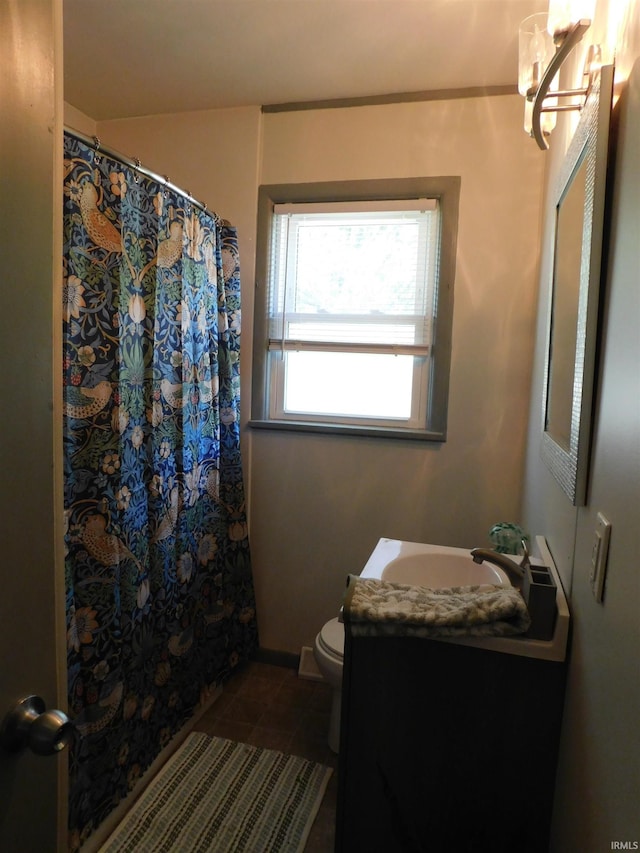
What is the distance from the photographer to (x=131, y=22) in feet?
5.68

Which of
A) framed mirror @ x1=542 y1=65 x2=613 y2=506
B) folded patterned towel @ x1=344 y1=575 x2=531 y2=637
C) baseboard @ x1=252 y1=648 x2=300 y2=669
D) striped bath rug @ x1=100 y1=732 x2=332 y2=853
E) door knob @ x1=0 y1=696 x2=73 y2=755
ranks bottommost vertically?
striped bath rug @ x1=100 y1=732 x2=332 y2=853

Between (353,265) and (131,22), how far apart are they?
1.13 meters

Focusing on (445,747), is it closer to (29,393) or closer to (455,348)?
(29,393)

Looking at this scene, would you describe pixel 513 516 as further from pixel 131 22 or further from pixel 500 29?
pixel 131 22

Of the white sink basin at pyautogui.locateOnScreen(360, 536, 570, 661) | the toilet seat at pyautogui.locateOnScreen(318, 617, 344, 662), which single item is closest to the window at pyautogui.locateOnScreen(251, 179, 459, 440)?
the white sink basin at pyautogui.locateOnScreen(360, 536, 570, 661)

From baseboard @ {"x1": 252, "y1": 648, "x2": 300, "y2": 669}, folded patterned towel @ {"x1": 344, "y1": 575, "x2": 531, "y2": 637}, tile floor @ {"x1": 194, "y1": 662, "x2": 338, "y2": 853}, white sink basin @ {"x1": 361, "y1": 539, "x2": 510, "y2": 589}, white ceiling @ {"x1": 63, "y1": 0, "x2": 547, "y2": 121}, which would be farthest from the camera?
baseboard @ {"x1": 252, "y1": 648, "x2": 300, "y2": 669}

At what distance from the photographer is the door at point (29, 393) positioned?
566mm

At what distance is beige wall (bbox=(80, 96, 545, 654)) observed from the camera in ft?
6.68

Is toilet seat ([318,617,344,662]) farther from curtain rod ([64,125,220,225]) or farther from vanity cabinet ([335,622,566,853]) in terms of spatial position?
curtain rod ([64,125,220,225])

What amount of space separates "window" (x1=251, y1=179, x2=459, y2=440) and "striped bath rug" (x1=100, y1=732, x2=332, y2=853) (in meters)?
1.28

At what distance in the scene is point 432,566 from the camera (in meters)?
1.53

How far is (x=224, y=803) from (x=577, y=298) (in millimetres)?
1801

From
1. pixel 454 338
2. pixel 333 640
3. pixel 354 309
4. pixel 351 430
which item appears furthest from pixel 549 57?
pixel 333 640

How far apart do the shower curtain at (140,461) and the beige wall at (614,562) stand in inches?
46.9
